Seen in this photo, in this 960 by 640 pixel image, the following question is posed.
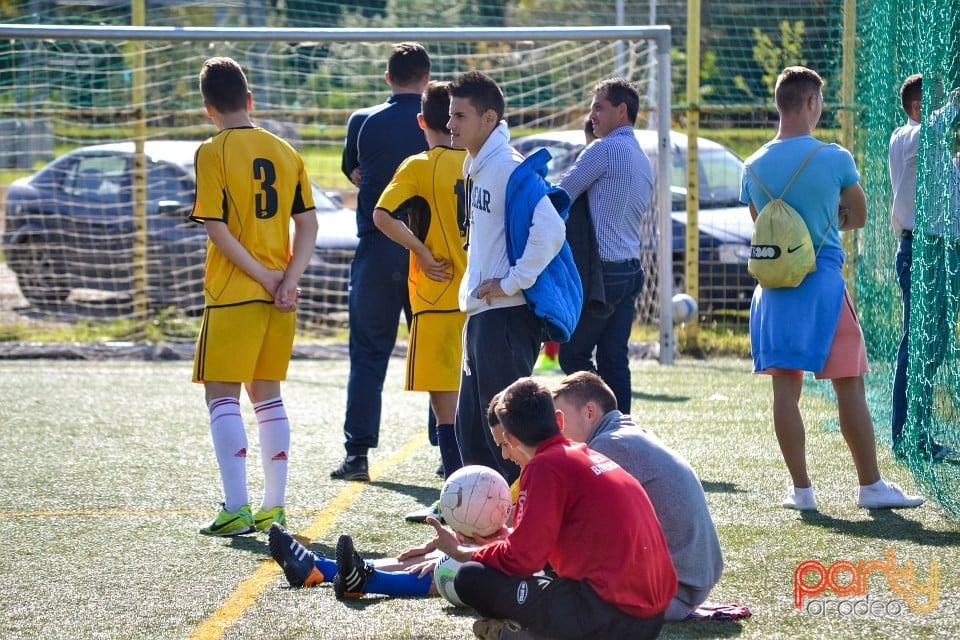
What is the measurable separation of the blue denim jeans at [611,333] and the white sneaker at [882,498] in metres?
1.35

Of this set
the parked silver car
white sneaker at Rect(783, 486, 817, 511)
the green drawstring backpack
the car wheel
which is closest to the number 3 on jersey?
the green drawstring backpack

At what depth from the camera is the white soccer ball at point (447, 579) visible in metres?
4.06

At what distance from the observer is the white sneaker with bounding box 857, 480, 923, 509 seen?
5566 millimetres

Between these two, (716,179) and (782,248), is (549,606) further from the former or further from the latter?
(716,179)

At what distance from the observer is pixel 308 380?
10242 millimetres

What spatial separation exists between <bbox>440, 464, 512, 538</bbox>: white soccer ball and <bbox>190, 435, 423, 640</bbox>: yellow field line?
0.75 meters

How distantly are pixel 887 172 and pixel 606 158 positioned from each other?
2461 millimetres

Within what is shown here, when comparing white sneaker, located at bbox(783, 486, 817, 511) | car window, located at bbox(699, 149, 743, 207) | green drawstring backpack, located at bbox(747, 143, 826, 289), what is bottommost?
white sneaker, located at bbox(783, 486, 817, 511)

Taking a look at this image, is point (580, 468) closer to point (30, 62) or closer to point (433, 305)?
point (433, 305)

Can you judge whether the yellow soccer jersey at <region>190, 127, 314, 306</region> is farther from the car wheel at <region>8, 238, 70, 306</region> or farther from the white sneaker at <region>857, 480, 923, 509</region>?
the car wheel at <region>8, 238, 70, 306</region>

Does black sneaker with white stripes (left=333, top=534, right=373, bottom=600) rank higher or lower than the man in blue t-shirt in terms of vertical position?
lower

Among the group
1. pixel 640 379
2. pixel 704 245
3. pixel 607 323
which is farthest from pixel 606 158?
pixel 704 245

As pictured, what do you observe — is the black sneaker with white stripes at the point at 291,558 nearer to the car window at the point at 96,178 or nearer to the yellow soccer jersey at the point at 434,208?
the yellow soccer jersey at the point at 434,208

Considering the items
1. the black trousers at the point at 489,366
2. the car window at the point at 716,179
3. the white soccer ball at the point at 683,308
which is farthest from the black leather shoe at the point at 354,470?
the car window at the point at 716,179
